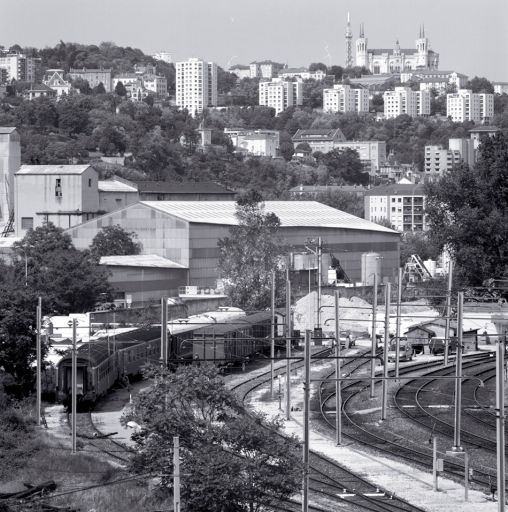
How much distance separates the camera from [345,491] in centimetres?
2867

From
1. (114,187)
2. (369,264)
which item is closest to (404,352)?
(369,264)

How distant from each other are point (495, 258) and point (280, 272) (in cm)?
1481

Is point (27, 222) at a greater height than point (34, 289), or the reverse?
point (27, 222)

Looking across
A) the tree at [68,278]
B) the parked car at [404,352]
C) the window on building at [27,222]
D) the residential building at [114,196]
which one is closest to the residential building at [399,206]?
the residential building at [114,196]

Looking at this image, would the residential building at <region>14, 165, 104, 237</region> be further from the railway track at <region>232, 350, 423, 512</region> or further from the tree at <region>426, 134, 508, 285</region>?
the railway track at <region>232, 350, 423, 512</region>

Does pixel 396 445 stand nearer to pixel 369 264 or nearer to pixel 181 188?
pixel 369 264

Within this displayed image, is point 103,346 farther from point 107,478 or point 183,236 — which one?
point 183,236

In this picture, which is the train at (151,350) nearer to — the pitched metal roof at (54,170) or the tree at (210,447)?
the tree at (210,447)

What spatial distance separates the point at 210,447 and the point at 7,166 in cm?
9986

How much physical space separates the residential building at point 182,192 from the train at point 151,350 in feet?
228

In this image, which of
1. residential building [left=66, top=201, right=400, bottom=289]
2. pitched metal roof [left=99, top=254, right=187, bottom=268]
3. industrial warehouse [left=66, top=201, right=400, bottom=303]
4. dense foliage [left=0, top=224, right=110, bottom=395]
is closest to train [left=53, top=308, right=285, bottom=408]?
dense foliage [left=0, top=224, right=110, bottom=395]

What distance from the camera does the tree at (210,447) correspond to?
23359mm

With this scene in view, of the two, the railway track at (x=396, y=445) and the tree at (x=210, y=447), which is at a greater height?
the tree at (x=210, y=447)

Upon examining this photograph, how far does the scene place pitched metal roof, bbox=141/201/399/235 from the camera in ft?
289
